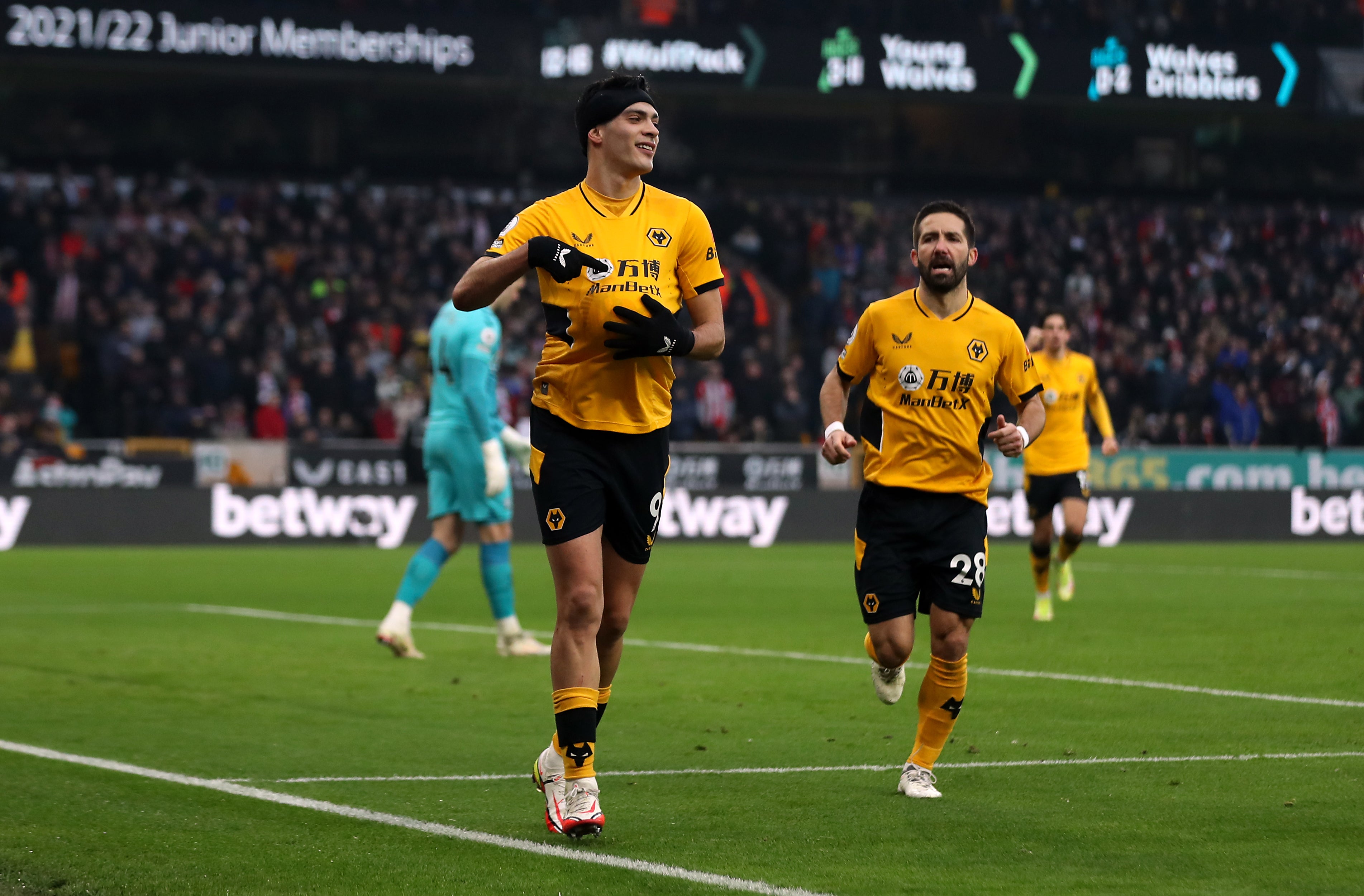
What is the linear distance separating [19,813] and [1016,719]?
4.53 m

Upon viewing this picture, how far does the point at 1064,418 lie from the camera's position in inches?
607

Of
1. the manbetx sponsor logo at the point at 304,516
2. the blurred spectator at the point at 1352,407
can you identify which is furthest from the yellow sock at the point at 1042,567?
the blurred spectator at the point at 1352,407

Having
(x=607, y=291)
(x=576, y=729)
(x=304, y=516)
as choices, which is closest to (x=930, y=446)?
(x=607, y=291)

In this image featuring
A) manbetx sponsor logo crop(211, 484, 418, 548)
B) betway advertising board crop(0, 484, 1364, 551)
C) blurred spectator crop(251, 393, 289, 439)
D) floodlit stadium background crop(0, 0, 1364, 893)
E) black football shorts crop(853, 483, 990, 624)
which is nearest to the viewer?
floodlit stadium background crop(0, 0, 1364, 893)

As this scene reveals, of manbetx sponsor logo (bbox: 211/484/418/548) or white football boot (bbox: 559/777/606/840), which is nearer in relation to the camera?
white football boot (bbox: 559/777/606/840)

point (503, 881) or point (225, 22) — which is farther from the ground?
point (225, 22)

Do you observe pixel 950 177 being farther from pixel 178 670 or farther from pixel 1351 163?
pixel 178 670

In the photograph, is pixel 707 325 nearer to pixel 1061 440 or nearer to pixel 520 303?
pixel 1061 440

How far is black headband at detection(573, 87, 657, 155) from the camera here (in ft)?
20.0

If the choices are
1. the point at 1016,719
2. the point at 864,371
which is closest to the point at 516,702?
the point at 1016,719

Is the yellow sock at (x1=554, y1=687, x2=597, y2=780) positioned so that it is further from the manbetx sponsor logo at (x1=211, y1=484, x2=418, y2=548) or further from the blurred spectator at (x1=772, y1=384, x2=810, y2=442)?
the blurred spectator at (x1=772, y1=384, x2=810, y2=442)

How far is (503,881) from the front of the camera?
5211mm

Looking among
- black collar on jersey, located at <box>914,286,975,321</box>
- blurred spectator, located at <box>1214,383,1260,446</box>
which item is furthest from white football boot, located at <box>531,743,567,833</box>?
blurred spectator, located at <box>1214,383,1260,446</box>

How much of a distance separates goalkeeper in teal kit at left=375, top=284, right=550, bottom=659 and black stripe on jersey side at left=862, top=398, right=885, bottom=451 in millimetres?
4372
